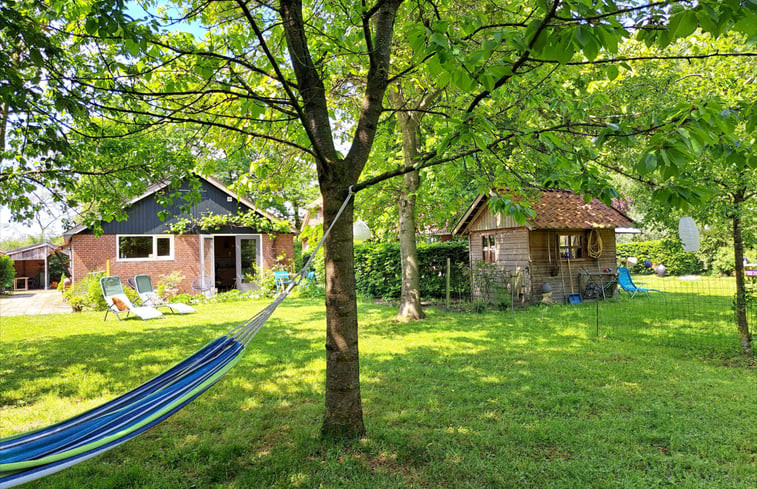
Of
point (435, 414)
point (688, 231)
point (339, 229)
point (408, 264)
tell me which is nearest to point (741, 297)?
point (688, 231)

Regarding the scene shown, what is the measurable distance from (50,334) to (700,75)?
479 inches

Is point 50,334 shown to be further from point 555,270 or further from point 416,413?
point 555,270

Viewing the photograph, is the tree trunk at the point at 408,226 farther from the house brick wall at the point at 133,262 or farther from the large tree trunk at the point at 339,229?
the house brick wall at the point at 133,262

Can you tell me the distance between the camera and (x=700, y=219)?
6078 millimetres

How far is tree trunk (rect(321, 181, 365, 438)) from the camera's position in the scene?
331 cm

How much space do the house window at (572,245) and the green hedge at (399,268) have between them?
9.28 feet

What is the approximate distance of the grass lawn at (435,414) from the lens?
297 centimetres

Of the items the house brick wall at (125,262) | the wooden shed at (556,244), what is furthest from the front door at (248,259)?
the wooden shed at (556,244)

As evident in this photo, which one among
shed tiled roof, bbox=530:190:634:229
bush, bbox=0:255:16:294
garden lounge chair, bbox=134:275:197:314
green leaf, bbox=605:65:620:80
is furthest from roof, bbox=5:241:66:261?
green leaf, bbox=605:65:620:80

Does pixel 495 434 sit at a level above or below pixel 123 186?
below

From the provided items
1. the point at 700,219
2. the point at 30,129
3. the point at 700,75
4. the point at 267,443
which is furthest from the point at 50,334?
the point at 700,75

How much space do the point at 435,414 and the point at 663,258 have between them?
21712mm

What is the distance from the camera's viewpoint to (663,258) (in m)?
21.2

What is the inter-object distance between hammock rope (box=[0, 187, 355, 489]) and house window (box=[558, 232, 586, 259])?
1075 centimetres
